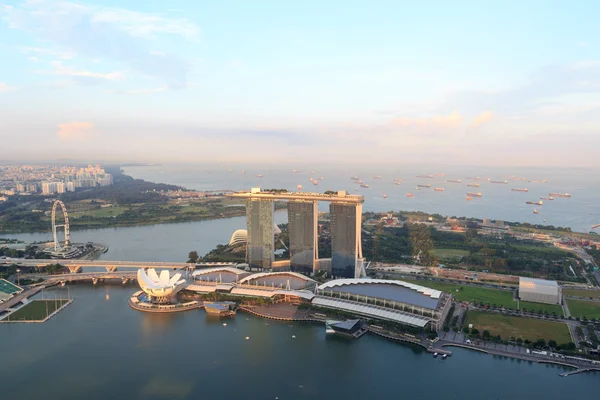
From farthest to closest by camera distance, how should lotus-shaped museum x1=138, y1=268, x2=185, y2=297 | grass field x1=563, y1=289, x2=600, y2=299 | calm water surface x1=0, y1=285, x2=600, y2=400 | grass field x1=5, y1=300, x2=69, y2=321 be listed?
grass field x1=563, y1=289, x2=600, y2=299
lotus-shaped museum x1=138, y1=268, x2=185, y2=297
grass field x1=5, y1=300, x2=69, y2=321
calm water surface x1=0, y1=285, x2=600, y2=400

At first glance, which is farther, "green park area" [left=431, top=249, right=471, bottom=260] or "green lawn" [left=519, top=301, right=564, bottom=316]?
"green park area" [left=431, top=249, right=471, bottom=260]

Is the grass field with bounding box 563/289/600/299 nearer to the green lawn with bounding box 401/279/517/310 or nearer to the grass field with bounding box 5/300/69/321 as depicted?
the green lawn with bounding box 401/279/517/310

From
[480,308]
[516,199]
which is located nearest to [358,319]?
[480,308]

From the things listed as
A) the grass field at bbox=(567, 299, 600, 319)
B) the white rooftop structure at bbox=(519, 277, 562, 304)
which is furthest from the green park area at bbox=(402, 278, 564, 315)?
the grass field at bbox=(567, 299, 600, 319)

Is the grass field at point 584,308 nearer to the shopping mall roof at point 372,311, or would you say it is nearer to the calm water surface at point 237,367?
the calm water surface at point 237,367

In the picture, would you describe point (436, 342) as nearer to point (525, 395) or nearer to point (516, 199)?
point (525, 395)

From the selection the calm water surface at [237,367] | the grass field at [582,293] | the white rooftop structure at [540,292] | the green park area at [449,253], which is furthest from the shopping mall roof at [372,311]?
the green park area at [449,253]

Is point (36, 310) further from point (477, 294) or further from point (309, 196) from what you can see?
point (477, 294)

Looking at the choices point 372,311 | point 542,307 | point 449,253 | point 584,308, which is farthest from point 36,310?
point 449,253
